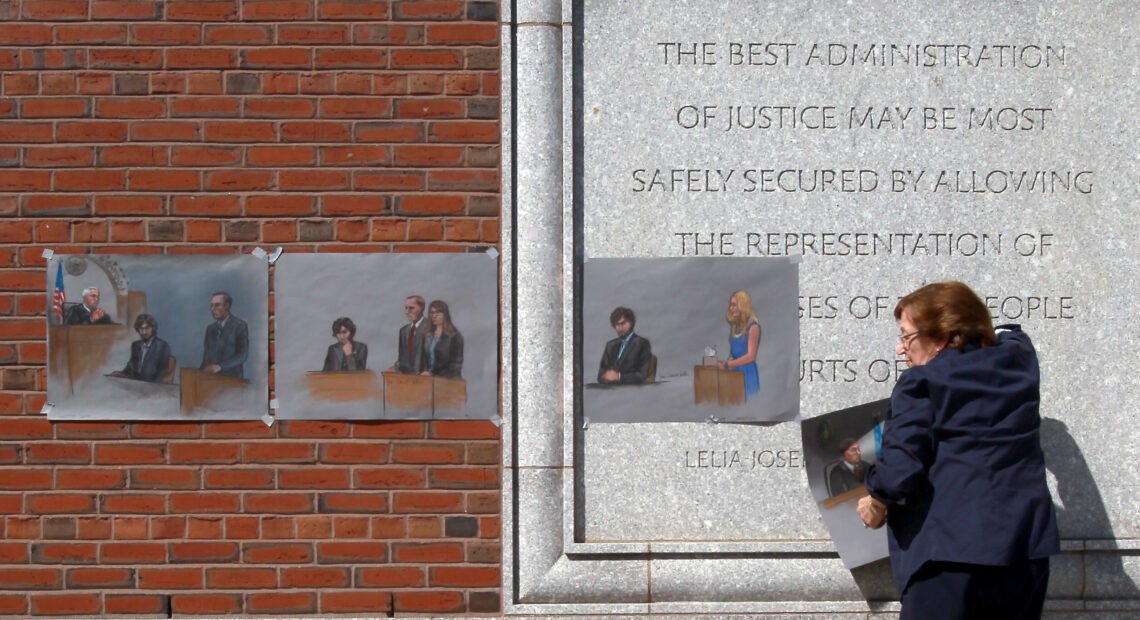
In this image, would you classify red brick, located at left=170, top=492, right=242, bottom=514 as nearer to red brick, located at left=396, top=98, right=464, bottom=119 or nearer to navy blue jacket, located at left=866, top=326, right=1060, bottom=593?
red brick, located at left=396, top=98, right=464, bottom=119

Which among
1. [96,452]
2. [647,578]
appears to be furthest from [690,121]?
[96,452]

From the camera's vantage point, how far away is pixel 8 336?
395 centimetres

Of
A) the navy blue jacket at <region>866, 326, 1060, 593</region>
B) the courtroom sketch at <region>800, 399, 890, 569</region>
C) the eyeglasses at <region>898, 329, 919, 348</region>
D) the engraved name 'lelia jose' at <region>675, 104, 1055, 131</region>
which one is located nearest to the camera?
the navy blue jacket at <region>866, 326, 1060, 593</region>

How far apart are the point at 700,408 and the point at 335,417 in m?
1.30

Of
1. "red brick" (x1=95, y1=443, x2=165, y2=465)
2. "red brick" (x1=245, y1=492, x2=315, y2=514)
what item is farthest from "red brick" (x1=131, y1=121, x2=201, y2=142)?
"red brick" (x1=245, y1=492, x2=315, y2=514)

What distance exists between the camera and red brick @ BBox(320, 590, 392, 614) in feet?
13.0

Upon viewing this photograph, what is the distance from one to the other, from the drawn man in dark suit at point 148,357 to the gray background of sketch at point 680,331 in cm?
149

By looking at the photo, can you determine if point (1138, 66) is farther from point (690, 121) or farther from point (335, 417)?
point (335, 417)

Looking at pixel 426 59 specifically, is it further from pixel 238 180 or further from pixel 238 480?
pixel 238 480

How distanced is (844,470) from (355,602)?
1.80 m

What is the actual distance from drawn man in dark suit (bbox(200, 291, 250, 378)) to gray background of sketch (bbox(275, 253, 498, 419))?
0.42ft

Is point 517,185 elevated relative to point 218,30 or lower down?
lower down

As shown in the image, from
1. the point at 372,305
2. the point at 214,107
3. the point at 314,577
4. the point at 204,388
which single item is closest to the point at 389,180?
the point at 372,305

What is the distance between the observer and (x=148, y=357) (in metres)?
3.97
